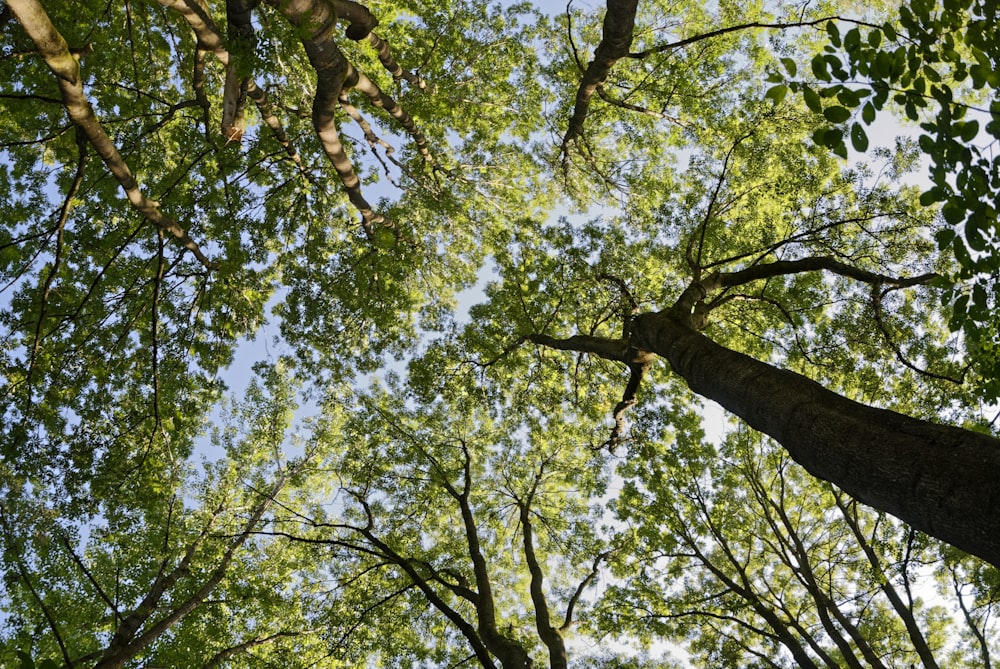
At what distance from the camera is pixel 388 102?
9594 millimetres

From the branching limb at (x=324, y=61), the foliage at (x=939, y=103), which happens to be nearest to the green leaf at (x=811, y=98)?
the foliage at (x=939, y=103)

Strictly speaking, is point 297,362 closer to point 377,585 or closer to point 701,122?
point 377,585

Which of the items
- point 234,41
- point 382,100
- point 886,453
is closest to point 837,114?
point 886,453

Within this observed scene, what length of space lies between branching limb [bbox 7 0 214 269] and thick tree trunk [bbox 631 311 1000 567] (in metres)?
6.51

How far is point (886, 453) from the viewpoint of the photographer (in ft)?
10.2

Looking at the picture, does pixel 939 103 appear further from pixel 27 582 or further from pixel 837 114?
pixel 27 582

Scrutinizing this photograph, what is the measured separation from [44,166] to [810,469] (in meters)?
12.6

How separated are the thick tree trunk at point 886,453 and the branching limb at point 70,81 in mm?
6505

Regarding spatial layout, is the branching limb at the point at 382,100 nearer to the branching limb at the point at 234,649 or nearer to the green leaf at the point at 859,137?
the green leaf at the point at 859,137

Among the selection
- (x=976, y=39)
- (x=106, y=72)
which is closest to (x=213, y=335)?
(x=106, y=72)

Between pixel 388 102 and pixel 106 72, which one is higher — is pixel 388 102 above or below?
below

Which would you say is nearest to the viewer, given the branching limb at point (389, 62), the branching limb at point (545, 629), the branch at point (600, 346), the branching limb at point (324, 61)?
the branching limb at point (324, 61)

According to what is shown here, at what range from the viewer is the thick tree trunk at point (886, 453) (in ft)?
8.61

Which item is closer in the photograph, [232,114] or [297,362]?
[232,114]
